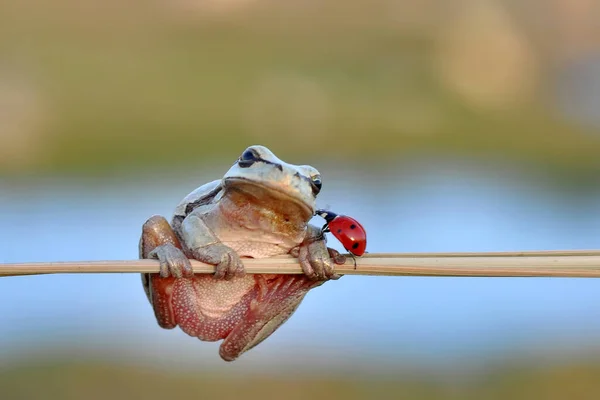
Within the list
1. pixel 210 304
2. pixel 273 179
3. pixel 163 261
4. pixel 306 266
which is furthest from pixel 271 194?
pixel 210 304

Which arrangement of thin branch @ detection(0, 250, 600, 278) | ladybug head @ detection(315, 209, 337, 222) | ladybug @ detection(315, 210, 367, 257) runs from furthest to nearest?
1. ladybug head @ detection(315, 209, 337, 222)
2. ladybug @ detection(315, 210, 367, 257)
3. thin branch @ detection(0, 250, 600, 278)

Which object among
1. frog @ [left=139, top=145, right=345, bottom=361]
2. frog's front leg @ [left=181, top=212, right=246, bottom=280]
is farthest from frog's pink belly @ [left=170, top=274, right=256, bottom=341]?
frog's front leg @ [left=181, top=212, right=246, bottom=280]

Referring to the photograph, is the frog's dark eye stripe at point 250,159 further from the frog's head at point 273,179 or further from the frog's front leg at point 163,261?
the frog's front leg at point 163,261

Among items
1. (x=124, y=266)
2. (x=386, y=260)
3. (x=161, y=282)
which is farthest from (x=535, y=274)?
(x=161, y=282)

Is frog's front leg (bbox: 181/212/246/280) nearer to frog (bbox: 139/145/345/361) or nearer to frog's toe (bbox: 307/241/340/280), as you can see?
frog (bbox: 139/145/345/361)

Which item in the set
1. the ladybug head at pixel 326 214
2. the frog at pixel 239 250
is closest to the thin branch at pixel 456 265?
the frog at pixel 239 250

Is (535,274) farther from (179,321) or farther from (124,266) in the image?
(179,321)

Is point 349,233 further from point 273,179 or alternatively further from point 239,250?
point 239,250
